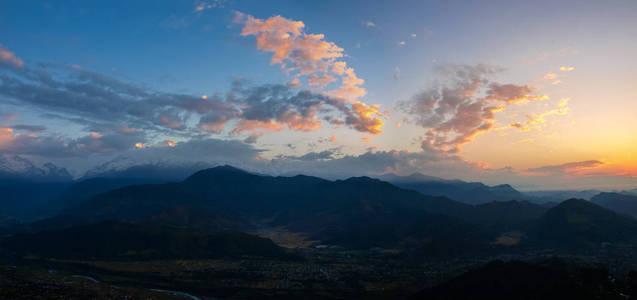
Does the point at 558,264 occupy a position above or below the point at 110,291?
above

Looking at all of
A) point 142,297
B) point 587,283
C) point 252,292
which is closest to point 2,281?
point 142,297

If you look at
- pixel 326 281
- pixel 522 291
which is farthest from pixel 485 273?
pixel 326 281

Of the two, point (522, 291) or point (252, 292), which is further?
point (252, 292)

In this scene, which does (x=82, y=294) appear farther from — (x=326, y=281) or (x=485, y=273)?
(x=485, y=273)

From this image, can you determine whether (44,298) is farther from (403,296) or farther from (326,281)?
(403,296)

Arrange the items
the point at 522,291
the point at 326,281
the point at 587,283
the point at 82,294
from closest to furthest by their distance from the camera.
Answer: the point at 587,283 → the point at 522,291 → the point at 82,294 → the point at 326,281

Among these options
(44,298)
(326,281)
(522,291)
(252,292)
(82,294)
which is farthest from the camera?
(326,281)
